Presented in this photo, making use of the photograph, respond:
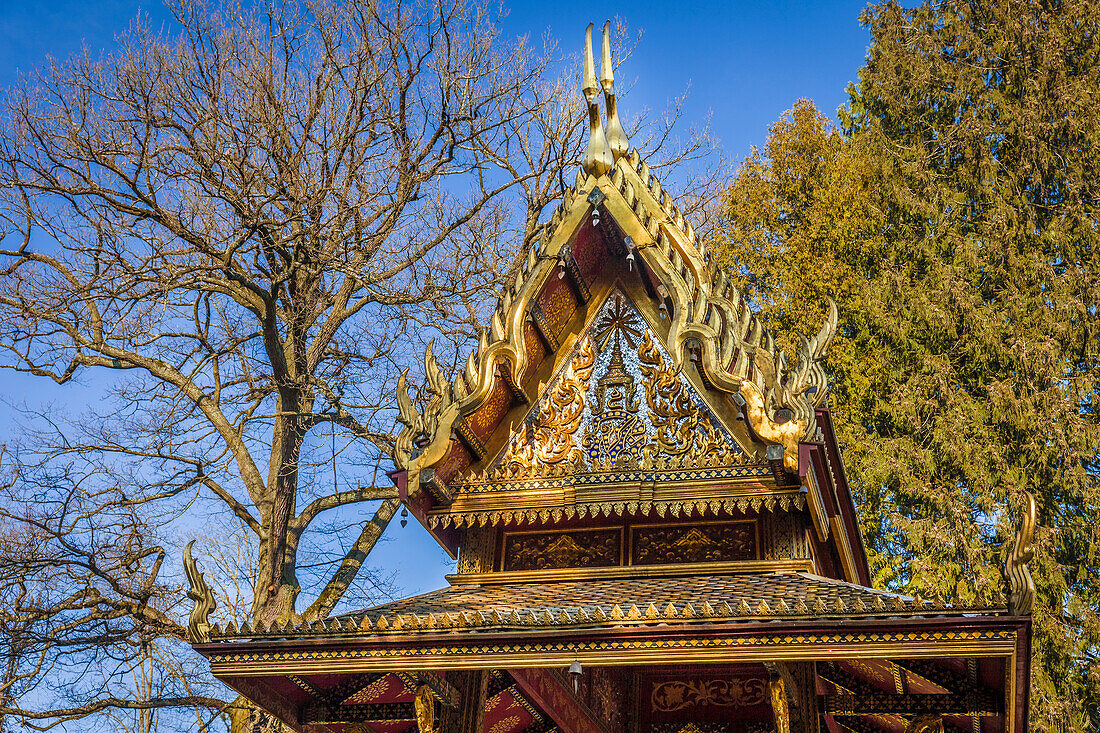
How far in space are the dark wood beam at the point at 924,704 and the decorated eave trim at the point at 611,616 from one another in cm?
51

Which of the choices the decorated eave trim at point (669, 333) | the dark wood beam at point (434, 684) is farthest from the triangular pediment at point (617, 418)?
the dark wood beam at point (434, 684)

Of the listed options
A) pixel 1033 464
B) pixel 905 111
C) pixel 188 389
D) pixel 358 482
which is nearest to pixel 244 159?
pixel 188 389

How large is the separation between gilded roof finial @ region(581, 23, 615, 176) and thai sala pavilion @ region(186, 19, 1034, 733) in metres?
0.02

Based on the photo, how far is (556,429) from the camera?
6656 millimetres

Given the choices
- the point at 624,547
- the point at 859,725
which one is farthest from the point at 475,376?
Result: the point at 859,725

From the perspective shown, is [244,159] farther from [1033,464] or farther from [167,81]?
[1033,464]

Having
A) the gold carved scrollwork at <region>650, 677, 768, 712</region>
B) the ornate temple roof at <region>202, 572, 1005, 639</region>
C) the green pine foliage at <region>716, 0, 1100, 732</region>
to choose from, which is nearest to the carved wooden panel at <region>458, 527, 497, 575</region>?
the ornate temple roof at <region>202, 572, 1005, 639</region>

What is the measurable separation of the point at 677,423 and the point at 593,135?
6.94ft

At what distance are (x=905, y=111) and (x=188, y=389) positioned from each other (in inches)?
614

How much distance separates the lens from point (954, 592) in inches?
634

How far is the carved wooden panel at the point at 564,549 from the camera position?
6418 mm

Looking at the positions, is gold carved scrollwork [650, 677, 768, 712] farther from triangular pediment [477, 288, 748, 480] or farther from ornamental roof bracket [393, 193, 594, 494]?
ornamental roof bracket [393, 193, 594, 494]

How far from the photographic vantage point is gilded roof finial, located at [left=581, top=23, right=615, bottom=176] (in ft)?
23.7

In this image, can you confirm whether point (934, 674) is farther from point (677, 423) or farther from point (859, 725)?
point (677, 423)
